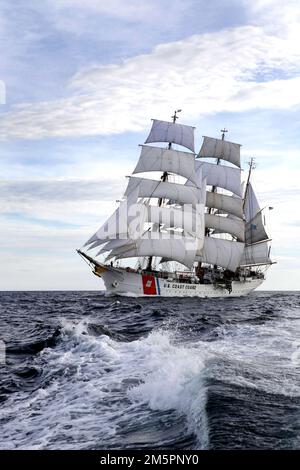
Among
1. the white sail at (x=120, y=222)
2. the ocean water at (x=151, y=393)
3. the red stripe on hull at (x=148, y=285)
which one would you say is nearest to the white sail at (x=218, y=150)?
the white sail at (x=120, y=222)

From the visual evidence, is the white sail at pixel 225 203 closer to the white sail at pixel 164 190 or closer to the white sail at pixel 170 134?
the white sail at pixel 164 190

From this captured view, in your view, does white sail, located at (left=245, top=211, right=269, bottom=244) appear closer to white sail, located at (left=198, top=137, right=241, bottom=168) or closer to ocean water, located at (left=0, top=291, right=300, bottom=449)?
white sail, located at (left=198, top=137, right=241, bottom=168)

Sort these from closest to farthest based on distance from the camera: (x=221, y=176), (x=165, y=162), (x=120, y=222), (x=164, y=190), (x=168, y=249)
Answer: (x=120, y=222) → (x=168, y=249) → (x=164, y=190) → (x=165, y=162) → (x=221, y=176)

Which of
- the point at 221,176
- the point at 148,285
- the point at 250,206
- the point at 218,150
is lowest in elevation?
the point at 148,285

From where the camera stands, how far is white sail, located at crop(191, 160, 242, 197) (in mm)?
87312

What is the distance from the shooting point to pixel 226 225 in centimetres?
8575

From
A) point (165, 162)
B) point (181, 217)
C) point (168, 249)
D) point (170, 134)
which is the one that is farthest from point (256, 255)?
point (170, 134)


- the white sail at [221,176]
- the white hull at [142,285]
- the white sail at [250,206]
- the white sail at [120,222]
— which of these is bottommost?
the white hull at [142,285]

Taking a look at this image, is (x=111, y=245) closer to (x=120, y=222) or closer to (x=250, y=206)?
(x=120, y=222)

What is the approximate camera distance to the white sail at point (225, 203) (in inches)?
3383

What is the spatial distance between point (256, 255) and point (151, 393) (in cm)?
7874

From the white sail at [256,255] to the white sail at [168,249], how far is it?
51.6 ft

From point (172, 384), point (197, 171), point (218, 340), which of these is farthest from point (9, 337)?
point (197, 171)
